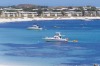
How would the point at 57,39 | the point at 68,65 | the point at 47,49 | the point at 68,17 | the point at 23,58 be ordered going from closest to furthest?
the point at 68,65 < the point at 23,58 < the point at 47,49 < the point at 57,39 < the point at 68,17

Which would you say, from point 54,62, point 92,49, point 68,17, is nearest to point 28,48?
point 92,49

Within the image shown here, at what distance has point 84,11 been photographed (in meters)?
150

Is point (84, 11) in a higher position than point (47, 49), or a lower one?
lower

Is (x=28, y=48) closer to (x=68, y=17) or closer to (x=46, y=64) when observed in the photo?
(x=46, y=64)

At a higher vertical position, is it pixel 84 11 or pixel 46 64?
pixel 46 64

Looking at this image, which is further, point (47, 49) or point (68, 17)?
point (68, 17)

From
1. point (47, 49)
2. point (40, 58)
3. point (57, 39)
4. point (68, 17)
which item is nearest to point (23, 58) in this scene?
point (40, 58)

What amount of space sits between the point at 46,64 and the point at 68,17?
4323 inches

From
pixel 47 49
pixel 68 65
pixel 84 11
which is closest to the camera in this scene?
pixel 68 65

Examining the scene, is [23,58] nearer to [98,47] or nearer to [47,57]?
[47,57]

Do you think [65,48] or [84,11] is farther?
[84,11]

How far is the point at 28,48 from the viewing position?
133 ft

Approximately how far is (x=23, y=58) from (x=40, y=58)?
3.70ft

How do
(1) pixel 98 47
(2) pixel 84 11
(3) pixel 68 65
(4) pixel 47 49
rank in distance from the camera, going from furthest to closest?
(2) pixel 84 11
(1) pixel 98 47
(4) pixel 47 49
(3) pixel 68 65
